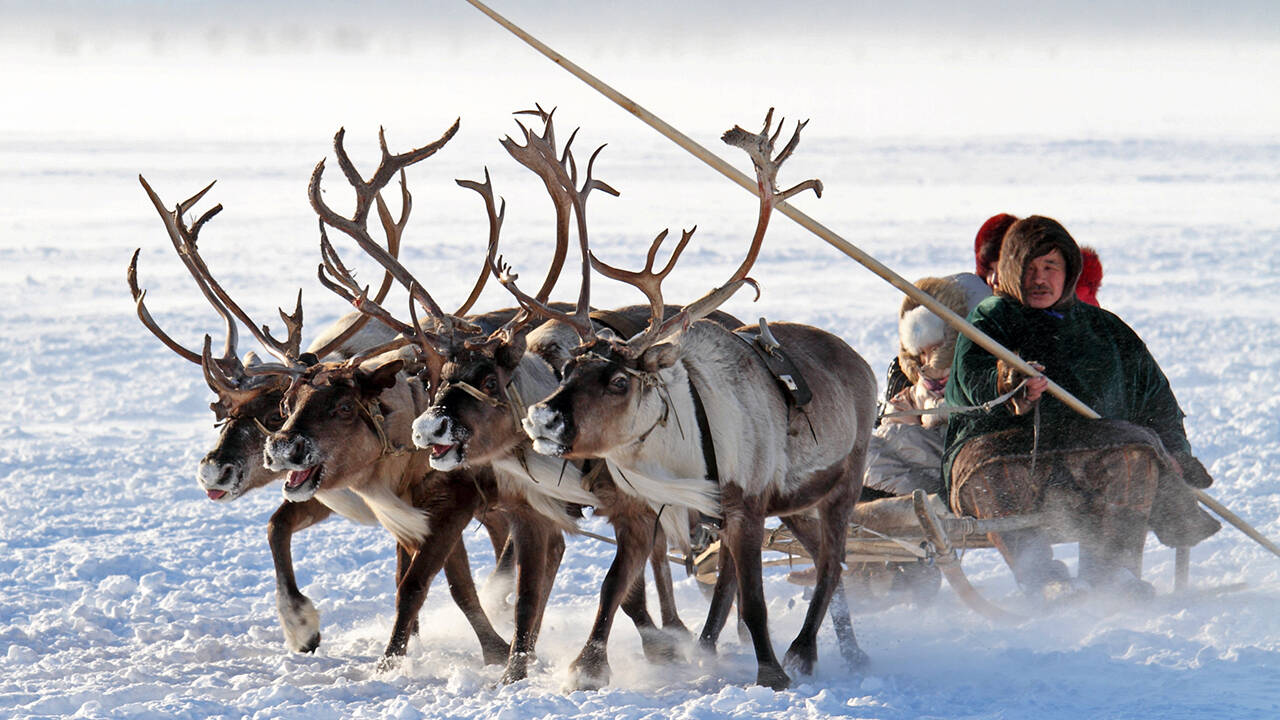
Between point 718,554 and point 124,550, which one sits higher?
point 718,554

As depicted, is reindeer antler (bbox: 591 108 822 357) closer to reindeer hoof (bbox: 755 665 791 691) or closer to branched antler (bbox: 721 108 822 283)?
branched antler (bbox: 721 108 822 283)

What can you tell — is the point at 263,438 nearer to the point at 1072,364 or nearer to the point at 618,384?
the point at 618,384

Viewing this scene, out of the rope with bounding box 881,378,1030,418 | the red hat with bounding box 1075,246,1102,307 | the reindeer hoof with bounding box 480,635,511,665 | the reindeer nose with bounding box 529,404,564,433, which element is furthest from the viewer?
the red hat with bounding box 1075,246,1102,307

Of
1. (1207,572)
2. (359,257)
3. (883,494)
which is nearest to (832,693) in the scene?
(883,494)

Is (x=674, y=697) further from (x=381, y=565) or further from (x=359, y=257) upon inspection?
(x=359, y=257)

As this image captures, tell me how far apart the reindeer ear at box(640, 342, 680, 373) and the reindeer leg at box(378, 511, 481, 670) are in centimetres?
126

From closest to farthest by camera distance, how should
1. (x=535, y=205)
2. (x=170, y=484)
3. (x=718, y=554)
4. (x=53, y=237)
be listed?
1. (x=718, y=554)
2. (x=170, y=484)
3. (x=53, y=237)
4. (x=535, y=205)

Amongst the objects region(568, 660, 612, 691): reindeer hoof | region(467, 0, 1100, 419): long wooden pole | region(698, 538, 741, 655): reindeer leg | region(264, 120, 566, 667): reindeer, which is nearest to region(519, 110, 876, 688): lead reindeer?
region(698, 538, 741, 655): reindeer leg

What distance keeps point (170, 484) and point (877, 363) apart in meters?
6.32

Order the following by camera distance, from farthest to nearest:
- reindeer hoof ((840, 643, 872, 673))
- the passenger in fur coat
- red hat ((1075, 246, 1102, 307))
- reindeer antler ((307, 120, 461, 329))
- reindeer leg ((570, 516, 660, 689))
→ red hat ((1075, 246, 1102, 307)), the passenger in fur coat, reindeer hoof ((840, 643, 872, 673)), reindeer antler ((307, 120, 461, 329)), reindeer leg ((570, 516, 660, 689))

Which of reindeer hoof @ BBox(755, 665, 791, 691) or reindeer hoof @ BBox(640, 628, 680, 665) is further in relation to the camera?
reindeer hoof @ BBox(640, 628, 680, 665)

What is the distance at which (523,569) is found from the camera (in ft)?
21.0

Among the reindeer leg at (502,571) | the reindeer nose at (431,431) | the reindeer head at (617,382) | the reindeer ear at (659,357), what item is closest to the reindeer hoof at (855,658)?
the reindeer head at (617,382)

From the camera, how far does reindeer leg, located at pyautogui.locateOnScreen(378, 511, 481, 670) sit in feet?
20.9
